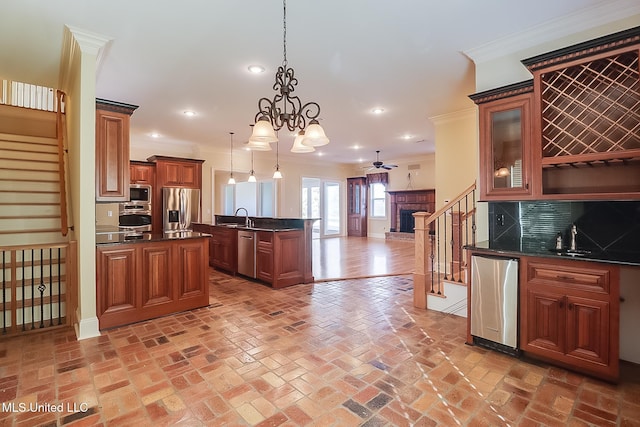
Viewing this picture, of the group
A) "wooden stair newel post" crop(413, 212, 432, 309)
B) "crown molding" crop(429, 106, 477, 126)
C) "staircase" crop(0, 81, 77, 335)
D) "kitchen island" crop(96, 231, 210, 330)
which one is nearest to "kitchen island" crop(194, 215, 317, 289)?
"kitchen island" crop(96, 231, 210, 330)

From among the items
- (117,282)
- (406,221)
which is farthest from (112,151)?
(406,221)

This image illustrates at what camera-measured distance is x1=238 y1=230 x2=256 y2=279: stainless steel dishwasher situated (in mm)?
5047

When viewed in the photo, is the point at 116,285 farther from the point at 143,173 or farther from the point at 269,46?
the point at 143,173

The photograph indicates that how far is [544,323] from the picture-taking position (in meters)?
2.31

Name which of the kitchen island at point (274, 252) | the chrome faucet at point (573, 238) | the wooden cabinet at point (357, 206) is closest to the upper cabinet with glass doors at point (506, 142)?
the chrome faucet at point (573, 238)

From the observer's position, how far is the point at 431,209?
9.72m

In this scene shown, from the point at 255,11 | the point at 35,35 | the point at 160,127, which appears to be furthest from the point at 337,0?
the point at 160,127

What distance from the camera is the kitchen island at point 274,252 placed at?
467cm

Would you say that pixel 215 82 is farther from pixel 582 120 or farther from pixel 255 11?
pixel 582 120

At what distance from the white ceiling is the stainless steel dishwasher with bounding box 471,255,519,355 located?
6.87 feet

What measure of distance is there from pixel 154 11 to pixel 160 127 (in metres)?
4.18

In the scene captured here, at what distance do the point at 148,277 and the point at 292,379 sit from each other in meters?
2.06

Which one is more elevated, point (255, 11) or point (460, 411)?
point (255, 11)

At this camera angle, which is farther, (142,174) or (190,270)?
(142,174)
